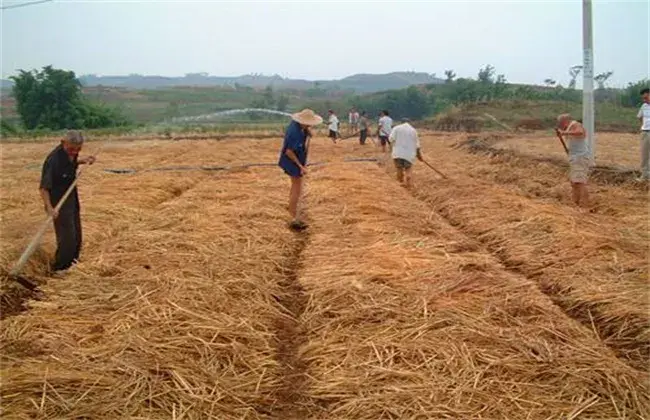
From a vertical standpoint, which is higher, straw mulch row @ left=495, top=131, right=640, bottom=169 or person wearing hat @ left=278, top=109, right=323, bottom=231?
person wearing hat @ left=278, top=109, right=323, bottom=231

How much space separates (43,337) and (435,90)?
6254cm

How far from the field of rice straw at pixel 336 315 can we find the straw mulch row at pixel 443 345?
14 millimetres

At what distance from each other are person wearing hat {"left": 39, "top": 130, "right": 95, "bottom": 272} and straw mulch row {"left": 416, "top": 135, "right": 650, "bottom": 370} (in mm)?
4223

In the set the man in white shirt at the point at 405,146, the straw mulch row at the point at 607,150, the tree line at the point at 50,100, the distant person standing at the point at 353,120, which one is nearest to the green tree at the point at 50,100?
the tree line at the point at 50,100

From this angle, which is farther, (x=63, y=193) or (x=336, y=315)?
(x=63, y=193)

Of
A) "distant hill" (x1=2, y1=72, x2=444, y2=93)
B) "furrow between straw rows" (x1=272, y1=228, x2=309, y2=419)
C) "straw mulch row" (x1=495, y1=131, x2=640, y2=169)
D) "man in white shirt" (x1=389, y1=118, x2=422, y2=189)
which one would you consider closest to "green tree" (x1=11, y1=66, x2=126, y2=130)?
"straw mulch row" (x1=495, y1=131, x2=640, y2=169)

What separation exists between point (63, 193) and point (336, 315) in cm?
319

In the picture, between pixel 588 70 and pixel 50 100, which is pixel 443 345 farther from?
pixel 50 100

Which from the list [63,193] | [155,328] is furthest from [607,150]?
[155,328]

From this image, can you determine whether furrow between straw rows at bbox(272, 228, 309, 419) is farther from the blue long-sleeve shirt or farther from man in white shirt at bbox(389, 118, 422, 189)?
man in white shirt at bbox(389, 118, 422, 189)

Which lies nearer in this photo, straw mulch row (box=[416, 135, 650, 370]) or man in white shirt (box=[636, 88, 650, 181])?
straw mulch row (box=[416, 135, 650, 370])

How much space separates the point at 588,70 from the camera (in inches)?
463

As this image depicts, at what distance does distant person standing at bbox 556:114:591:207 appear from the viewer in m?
8.65

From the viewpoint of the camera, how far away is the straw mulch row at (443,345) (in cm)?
327
